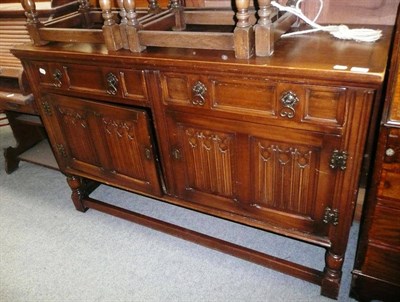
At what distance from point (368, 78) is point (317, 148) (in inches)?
11.7

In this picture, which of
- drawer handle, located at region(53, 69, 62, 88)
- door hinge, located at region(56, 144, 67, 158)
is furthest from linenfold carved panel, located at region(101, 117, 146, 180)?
door hinge, located at region(56, 144, 67, 158)

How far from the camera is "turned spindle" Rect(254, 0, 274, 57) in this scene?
112 cm

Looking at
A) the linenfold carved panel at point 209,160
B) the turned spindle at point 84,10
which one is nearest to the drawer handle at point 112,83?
the linenfold carved panel at point 209,160

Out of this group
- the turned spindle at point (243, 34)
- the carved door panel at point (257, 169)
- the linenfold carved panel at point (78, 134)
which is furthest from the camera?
the linenfold carved panel at point (78, 134)

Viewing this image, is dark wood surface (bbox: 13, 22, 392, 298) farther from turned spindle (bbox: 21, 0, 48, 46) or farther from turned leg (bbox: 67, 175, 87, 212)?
turned leg (bbox: 67, 175, 87, 212)

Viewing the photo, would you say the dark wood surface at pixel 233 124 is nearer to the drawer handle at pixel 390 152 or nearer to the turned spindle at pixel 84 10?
the drawer handle at pixel 390 152

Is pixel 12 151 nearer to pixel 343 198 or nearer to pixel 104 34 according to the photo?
pixel 104 34

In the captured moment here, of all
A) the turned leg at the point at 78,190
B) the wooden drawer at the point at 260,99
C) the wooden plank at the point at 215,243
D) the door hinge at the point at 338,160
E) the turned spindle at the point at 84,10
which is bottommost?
the wooden plank at the point at 215,243

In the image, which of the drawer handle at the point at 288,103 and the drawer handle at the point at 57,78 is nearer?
the drawer handle at the point at 288,103

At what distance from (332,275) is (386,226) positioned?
362mm

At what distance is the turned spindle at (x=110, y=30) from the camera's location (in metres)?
1.36

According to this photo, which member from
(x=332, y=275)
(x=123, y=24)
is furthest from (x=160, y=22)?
(x=332, y=275)

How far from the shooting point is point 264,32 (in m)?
1.14

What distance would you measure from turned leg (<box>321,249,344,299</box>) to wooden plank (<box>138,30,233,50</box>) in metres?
0.93
